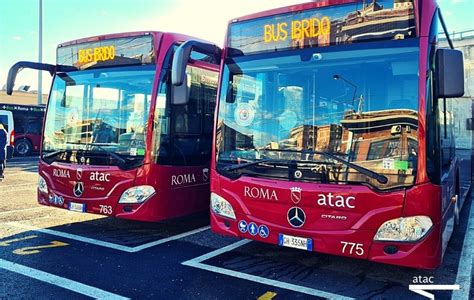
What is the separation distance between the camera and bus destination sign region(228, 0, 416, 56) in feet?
13.1

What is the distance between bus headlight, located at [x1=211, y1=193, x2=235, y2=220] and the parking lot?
614mm

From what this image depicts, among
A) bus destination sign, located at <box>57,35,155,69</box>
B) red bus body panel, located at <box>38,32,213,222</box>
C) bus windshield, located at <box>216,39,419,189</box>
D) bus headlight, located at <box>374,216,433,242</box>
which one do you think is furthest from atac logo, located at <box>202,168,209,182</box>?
bus headlight, located at <box>374,216,433,242</box>

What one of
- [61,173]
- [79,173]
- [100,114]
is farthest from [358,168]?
[61,173]

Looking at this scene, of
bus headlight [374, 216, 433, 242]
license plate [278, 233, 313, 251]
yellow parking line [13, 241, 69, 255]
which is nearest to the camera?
bus headlight [374, 216, 433, 242]

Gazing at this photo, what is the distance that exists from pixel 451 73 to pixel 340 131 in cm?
115

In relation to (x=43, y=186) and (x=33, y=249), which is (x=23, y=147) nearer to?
(x=43, y=186)

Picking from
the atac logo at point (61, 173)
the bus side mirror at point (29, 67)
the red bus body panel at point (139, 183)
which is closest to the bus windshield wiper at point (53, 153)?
the red bus body panel at point (139, 183)

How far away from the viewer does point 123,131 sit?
5867 millimetres

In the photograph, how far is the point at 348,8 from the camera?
4258mm

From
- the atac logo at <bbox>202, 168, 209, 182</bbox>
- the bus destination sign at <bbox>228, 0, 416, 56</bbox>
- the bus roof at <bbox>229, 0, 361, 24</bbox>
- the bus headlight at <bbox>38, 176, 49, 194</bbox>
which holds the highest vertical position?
the bus roof at <bbox>229, 0, 361, 24</bbox>

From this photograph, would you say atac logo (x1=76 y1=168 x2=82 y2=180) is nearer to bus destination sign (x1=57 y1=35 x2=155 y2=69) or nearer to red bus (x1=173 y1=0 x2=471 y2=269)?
bus destination sign (x1=57 y1=35 x2=155 y2=69)

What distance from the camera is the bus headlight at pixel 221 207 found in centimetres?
477

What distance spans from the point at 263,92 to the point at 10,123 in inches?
787

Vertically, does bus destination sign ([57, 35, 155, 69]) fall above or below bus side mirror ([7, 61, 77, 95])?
above
